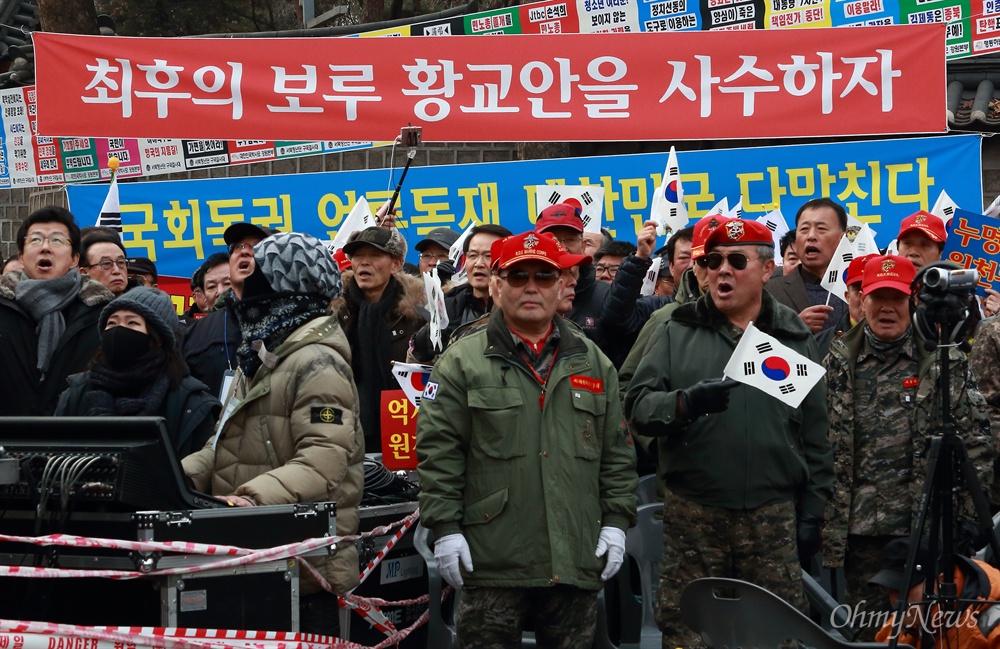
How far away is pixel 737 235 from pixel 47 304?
126 inches

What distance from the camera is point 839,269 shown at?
20.3ft

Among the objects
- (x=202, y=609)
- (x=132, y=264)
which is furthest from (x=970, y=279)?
(x=132, y=264)

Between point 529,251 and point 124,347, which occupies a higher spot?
point 529,251

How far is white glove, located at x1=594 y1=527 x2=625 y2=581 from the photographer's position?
4.28 m

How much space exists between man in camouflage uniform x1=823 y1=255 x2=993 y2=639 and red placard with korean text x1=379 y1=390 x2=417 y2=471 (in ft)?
5.84

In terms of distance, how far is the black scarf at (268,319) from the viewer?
432 centimetres

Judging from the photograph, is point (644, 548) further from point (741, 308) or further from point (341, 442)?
point (341, 442)

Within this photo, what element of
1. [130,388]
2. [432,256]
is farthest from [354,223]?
[130,388]

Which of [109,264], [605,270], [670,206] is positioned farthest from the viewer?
[605,270]

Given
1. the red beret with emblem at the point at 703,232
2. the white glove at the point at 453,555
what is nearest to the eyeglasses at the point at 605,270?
the red beret with emblem at the point at 703,232

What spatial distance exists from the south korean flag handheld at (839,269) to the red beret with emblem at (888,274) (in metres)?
1.03

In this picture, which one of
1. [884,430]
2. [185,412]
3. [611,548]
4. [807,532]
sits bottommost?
[807,532]

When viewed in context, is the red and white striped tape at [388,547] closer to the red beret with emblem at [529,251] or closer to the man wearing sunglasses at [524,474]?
the man wearing sunglasses at [524,474]

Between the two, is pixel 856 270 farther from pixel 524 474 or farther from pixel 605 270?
pixel 524 474
